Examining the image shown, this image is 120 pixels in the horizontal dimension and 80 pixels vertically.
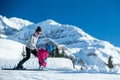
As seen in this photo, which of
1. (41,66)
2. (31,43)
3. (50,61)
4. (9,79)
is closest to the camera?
(9,79)

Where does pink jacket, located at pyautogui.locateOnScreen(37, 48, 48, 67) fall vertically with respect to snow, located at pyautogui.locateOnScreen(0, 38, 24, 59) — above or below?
below

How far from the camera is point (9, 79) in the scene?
896cm

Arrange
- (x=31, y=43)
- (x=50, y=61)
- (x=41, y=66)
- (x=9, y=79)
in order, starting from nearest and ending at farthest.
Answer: (x=9, y=79), (x=31, y=43), (x=41, y=66), (x=50, y=61)

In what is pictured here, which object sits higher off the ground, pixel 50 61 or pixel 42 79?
pixel 50 61

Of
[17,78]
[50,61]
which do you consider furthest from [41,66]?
[50,61]

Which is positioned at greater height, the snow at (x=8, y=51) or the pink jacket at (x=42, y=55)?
the snow at (x=8, y=51)

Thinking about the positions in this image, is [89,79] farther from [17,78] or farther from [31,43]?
[31,43]

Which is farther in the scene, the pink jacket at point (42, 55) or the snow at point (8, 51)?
the snow at point (8, 51)

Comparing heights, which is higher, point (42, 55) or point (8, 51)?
point (8, 51)

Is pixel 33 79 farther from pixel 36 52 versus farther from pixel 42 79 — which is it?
pixel 36 52

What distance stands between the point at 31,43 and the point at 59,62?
46.1ft

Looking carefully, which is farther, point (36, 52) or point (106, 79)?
point (36, 52)

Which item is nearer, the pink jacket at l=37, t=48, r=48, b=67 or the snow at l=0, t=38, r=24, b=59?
→ the pink jacket at l=37, t=48, r=48, b=67

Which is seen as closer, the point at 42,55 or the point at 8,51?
the point at 42,55
